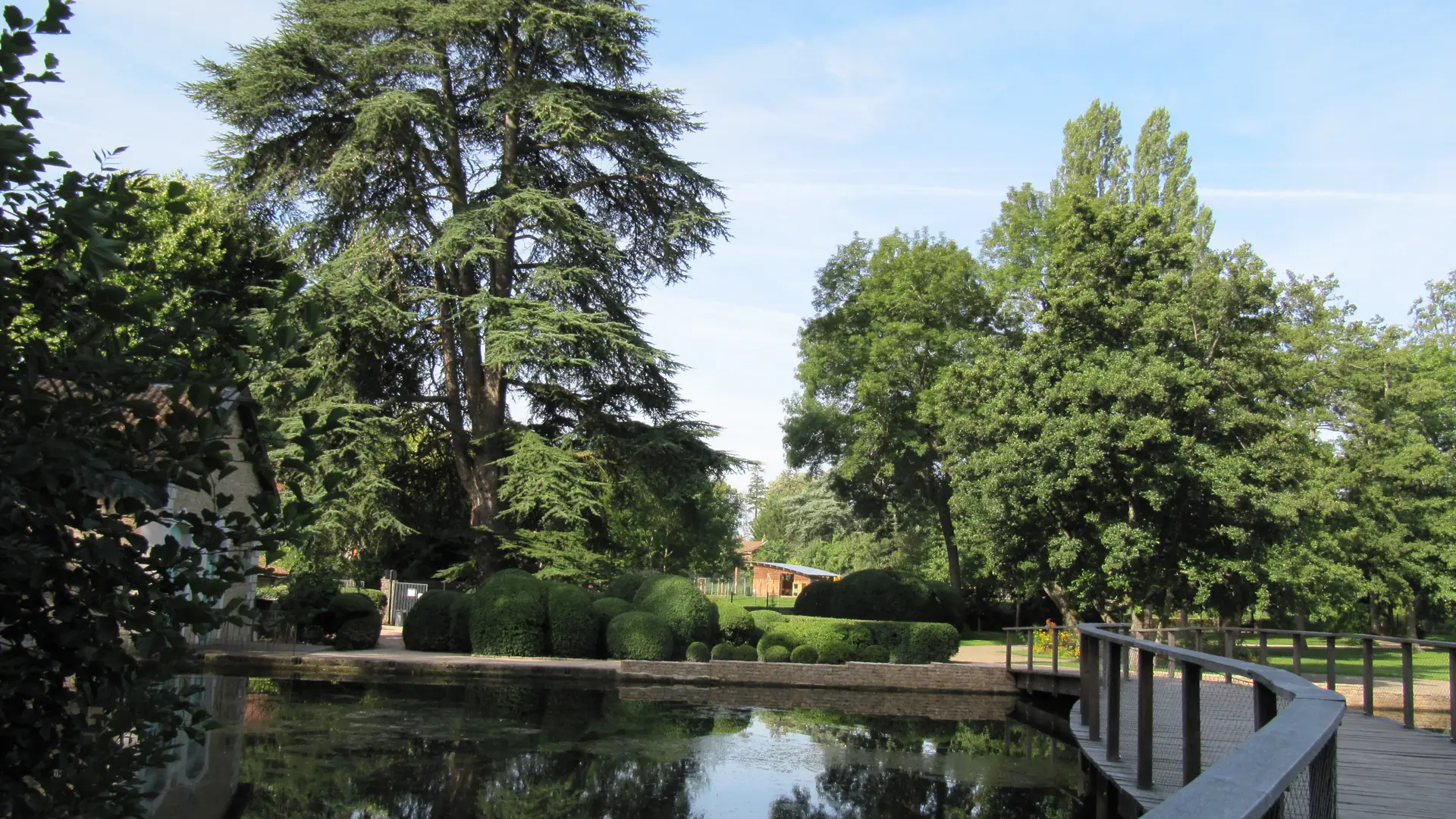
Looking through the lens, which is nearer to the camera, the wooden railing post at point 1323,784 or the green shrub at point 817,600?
the wooden railing post at point 1323,784

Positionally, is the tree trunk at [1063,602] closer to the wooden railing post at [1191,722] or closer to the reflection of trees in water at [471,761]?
the reflection of trees in water at [471,761]

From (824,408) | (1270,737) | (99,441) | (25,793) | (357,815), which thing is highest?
(824,408)

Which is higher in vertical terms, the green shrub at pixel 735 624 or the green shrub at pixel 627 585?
the green shrub at pixel 627 585

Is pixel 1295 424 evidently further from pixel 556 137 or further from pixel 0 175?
pixel 0 175

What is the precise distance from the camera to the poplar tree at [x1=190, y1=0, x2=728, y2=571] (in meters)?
27.2

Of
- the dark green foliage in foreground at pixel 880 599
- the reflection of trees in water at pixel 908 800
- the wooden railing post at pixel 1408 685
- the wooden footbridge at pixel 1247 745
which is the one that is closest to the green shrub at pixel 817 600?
the dark green foliage in foreground at pixel 880 599

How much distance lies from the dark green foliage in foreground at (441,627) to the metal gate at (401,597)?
6.31 m

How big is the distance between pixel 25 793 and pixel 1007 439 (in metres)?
24.6

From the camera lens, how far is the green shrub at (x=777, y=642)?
23172 millimetres

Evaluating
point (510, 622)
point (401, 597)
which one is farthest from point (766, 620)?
point (401, 597)

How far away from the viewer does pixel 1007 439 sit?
2630cm

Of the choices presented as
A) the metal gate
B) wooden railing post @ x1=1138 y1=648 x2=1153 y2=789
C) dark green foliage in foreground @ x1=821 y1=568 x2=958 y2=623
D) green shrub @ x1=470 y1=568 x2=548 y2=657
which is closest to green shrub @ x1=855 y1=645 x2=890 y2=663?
dark green foliage in foreground @ x1=821 y1=568 x2=958 y2=623

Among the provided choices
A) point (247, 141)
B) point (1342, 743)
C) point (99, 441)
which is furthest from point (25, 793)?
point (247, 141)

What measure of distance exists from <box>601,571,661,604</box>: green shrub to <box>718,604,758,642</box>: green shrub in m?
2.22
